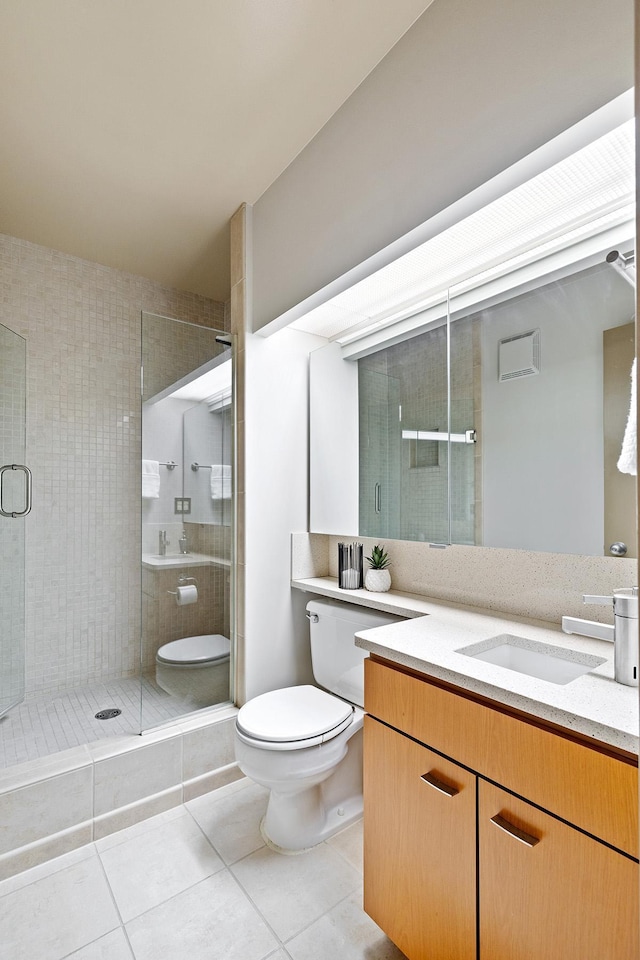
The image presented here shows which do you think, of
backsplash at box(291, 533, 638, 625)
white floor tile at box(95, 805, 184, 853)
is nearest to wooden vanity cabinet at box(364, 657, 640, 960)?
backsplash at box(291, 533, 638, 625)

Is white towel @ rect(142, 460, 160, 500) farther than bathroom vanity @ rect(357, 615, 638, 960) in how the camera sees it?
Yes

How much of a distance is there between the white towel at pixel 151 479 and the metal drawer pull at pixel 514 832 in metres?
→ 1.58

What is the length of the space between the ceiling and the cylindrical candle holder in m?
1.59

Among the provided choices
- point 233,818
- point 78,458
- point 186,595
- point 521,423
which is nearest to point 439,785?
point 521,423

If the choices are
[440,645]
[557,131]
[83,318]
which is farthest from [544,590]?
[83,318]

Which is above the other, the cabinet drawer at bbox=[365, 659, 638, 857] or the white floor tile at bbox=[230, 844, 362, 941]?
the cabinet drawer at bbox=[365, 659, 638, 857]

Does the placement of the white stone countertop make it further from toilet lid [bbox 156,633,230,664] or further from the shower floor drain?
the shower floor drain

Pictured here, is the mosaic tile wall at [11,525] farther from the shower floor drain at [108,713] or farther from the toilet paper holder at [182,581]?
the toilet paper holder at [182,581]

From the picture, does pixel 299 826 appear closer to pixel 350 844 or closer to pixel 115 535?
pixel 350 844

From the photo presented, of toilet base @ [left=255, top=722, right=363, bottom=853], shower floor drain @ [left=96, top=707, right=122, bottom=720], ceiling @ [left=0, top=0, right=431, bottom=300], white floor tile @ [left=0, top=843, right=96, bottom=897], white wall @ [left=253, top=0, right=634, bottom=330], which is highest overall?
ceiling @ [left=0, top=0, right=431, bottom=300]

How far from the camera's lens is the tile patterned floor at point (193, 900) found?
1266 millimetres

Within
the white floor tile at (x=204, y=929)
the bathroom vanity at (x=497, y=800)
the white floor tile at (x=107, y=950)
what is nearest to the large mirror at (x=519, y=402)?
the bathroom vanity at (x=497, y=800)

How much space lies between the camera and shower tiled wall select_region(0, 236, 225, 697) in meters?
2.50

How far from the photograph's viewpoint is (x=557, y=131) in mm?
999
